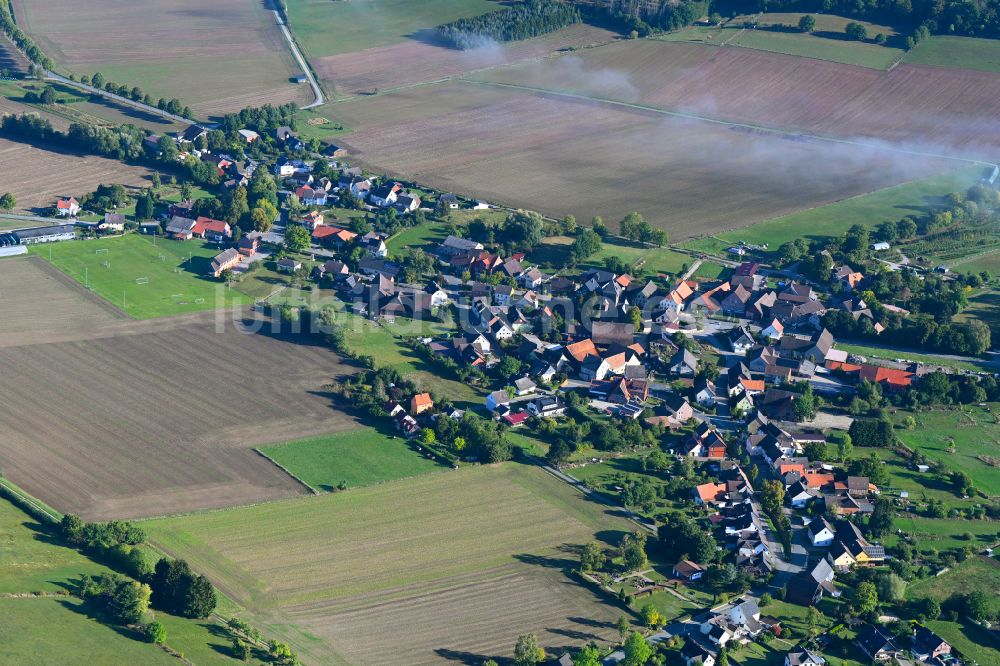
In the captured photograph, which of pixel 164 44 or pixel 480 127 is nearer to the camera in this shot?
pixel 480 127

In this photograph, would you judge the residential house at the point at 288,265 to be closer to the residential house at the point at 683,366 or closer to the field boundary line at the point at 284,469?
the field boundary line at the point at 284,469

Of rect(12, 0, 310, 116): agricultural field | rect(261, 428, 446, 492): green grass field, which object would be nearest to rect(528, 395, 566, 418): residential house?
rect(261, 428, 446, 492): green grass field

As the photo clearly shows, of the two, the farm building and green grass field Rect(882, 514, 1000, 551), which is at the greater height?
the farm building

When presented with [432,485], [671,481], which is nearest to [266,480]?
[432,485]

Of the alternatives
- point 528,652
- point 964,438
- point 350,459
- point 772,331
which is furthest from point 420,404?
point 964,438

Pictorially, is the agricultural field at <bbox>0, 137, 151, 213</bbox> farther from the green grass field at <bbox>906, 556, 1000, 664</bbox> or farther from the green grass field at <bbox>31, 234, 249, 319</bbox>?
the green grass field at <bbox>906, 556, 1000, 664</bbox>

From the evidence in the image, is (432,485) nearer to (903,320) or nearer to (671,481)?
(671,481)

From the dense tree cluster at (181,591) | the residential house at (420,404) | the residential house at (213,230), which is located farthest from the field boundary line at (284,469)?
the residential house at (213,230)
